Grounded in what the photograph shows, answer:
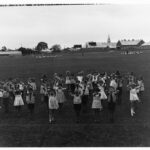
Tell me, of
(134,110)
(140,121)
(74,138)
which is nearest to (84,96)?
(134,110)

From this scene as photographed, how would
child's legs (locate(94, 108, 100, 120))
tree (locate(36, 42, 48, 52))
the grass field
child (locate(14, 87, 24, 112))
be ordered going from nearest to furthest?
the grass field
child's legs (locate(94, 108, 100, 120))
child (locate(14, 87, 24, 112))
tree (locate(36, 42, 48, 52))

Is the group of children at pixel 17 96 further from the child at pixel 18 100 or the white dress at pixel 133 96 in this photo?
the white dress at pixel 133 96

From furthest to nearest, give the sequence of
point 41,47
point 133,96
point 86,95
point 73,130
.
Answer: point 41,47
point 86,95
point 133,96
point 73,130

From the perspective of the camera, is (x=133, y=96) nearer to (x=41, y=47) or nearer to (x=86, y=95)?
(x=86, y=95)

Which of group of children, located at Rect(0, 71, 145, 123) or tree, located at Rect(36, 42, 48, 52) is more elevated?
tree, located at Rect(36, 42, 48, 52)

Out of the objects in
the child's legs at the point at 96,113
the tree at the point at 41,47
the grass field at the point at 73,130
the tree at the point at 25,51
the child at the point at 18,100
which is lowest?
the grass field at the point at 73,130

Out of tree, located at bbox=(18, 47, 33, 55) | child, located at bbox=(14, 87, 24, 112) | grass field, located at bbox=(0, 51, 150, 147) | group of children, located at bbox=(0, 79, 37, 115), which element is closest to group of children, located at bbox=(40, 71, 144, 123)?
grass field, located at bbox=(0, 51, 150, 147)

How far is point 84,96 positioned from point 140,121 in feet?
13.9

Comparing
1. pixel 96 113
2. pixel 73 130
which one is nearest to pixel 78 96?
pixel 96 113

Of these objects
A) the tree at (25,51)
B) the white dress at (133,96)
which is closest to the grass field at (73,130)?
the white dress at (133,96)

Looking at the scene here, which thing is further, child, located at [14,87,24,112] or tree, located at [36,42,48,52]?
tree, located at [36,42,48,52]

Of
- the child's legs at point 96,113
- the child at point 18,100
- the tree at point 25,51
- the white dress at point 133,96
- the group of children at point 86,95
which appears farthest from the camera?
the tree at point 25,51

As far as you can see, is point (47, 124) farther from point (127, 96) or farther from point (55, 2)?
point (127, 96)

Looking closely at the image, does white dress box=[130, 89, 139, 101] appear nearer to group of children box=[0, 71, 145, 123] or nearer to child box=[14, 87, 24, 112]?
group of children box=[0, 71, 145, 123]
